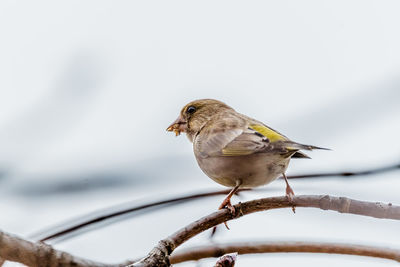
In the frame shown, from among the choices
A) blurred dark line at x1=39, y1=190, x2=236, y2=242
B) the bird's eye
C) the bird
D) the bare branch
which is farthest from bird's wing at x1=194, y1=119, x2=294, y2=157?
the bare branch

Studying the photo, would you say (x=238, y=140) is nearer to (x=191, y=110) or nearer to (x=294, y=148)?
(x=294, y=148)

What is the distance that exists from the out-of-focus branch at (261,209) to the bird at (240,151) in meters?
0.14

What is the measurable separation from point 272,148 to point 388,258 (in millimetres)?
1269

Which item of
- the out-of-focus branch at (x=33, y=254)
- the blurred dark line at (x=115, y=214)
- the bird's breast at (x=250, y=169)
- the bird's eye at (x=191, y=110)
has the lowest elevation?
the bird's breast at (x=250, y=169)

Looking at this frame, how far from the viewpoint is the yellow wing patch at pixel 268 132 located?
11.9 feet

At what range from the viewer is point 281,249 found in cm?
229

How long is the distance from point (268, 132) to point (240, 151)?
0.46m

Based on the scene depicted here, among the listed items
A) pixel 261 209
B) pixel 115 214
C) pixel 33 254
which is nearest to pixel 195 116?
pixel 261 209

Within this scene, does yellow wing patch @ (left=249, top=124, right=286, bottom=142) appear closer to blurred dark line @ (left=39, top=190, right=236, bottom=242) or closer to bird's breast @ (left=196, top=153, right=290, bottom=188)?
bird's breast @ (left=196, top=153, right=290, bottom=188)

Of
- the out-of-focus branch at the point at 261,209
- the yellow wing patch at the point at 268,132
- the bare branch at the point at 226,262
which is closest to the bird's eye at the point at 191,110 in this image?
the yellow wing patch at the point at 268,132

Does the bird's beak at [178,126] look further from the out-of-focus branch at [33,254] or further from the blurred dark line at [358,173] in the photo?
the out-of-focus branch at [33,254]

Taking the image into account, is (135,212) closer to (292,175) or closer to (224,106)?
(292,175)

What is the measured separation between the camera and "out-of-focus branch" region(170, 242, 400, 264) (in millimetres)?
2117

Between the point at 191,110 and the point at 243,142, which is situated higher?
the point at 191,110
